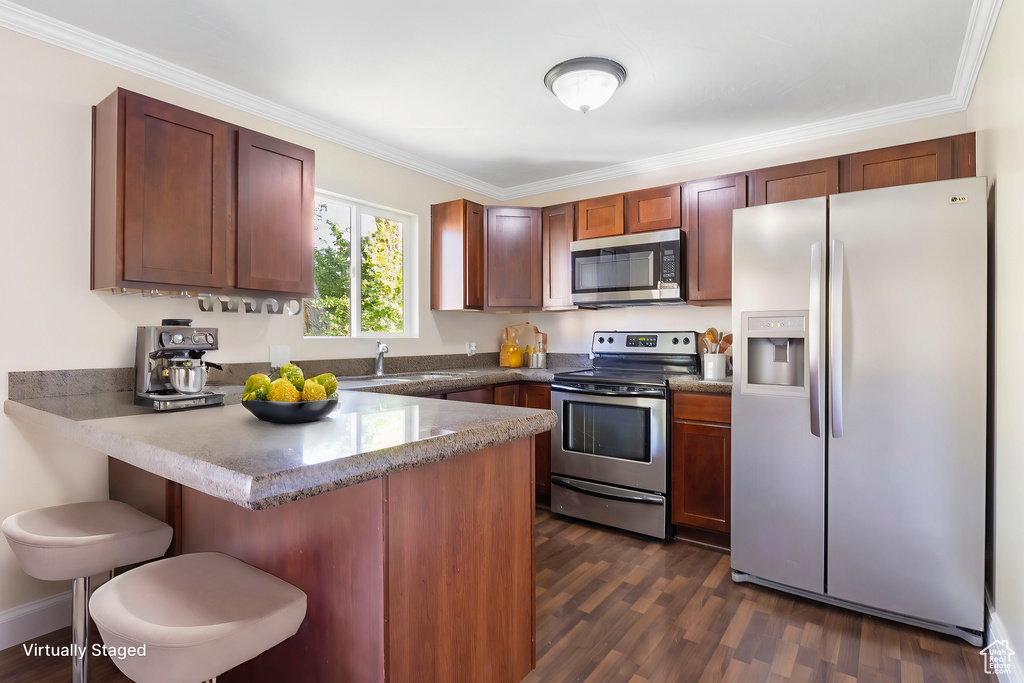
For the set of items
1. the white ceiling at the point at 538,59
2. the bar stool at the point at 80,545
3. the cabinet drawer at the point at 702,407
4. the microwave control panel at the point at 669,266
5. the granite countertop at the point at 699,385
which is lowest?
the bar stool at the point at 80,545

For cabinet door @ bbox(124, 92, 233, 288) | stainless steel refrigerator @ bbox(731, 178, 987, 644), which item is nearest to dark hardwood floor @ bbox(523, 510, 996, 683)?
stainless steel refrigerator @ bbox(731, 178, 987, 644)

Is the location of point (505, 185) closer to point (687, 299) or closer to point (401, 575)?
point (687, 299)

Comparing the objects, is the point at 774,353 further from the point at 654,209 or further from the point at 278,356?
Result: the point at 278,356

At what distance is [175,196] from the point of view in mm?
2170

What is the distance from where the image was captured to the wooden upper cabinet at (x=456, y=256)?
3.74 m

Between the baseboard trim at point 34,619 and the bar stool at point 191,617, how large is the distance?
1526 millimetres

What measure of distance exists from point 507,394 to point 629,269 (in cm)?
116

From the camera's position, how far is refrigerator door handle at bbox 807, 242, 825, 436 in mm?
2230

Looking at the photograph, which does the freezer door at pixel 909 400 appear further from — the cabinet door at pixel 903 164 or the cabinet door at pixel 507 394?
the cabinet door at pixel 507 394

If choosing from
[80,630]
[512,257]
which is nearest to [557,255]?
[512,257]

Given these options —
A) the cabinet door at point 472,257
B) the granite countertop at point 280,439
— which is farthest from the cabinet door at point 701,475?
the granite countertop at point 280,439

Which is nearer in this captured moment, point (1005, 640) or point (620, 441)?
point (1005, 640)

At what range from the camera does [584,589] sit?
2.40m

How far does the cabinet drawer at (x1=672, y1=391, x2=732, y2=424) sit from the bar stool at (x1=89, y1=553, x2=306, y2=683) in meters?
2.36
